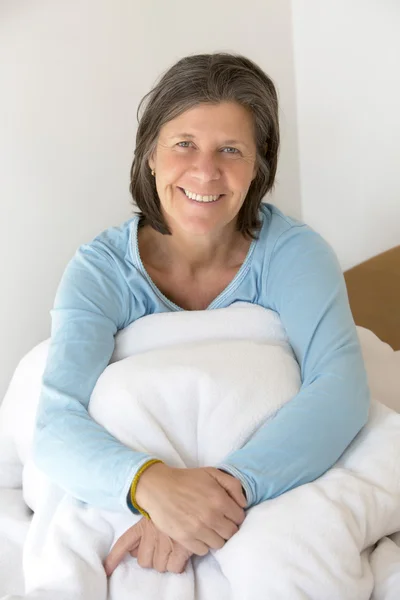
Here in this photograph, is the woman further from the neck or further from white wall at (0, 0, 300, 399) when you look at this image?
white wall at (0, 0, 300, 399)

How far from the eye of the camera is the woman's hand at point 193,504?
1145 mm

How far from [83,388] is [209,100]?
57 cm

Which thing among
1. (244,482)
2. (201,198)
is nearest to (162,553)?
(244,482)

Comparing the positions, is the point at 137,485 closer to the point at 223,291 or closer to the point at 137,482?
the point at 137,482

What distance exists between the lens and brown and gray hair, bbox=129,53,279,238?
1436 mm

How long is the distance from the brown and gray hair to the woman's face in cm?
2

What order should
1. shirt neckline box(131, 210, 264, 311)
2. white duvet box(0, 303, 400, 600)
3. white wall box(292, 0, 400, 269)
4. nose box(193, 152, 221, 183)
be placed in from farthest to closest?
white wall box(292, 0, 400, 269) → shirt neckline box(131, 210, 264, 311) → nose box(193, 152, 221, 183) → white duvet box(0, 303, 400, 600)

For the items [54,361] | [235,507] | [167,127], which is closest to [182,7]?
[167,127]

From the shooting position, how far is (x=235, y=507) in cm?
117

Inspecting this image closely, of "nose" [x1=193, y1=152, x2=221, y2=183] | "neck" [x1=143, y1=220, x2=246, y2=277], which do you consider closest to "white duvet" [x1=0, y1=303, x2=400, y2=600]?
"neck" [x1=143, y1=220, x2=246, y2=277]

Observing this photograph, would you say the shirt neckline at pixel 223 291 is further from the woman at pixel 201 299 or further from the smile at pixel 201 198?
the smile at pixel 201 198

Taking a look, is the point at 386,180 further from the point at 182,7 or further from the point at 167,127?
the point at 167,127

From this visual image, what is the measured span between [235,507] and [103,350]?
410 mm

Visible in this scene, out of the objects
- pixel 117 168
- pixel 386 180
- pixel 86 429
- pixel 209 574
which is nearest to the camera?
pixel 209 574
